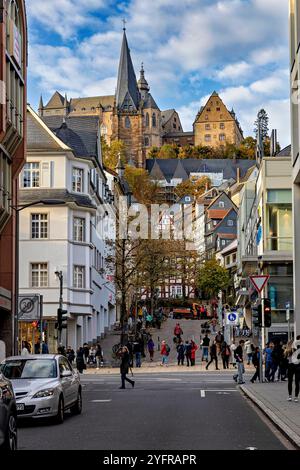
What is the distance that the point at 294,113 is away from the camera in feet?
135

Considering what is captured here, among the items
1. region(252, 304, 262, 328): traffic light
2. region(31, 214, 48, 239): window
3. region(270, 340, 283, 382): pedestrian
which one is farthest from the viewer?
region(31, 214, 48, 239): window

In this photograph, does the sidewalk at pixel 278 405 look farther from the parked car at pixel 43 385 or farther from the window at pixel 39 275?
the window at pixel 39 275

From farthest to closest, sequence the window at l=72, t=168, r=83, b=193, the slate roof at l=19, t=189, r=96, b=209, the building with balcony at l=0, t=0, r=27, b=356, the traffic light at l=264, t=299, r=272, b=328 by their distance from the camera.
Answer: the window at l=72, t=168, r=83, b=193 < the slate roof at l=19, t=189, r=96, b=209 < the building with balcony at l=0, t=0, r=27, b=356 < the traffic light at l=264, t=299, r=272, b=328

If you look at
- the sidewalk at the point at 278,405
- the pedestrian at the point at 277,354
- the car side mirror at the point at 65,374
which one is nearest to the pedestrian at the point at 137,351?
the pedestrian at the point at 277,354

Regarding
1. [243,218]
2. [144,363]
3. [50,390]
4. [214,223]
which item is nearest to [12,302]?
[144,363]

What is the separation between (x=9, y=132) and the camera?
40.5 meters

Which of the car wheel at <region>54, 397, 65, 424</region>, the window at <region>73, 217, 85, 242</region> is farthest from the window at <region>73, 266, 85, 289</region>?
the car wheel at <region>54, 397, 65, 424</region>

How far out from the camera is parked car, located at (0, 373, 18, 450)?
43.4 ft

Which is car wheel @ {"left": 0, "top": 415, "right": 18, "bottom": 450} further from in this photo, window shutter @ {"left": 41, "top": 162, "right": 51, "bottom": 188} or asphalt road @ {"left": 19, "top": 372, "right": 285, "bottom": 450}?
window shutter @ {"left": 41, "top": 162, "right": 51, "bottom": 188}

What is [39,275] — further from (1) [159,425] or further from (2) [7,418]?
(2) [7,418]

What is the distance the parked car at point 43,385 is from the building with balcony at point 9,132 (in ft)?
57.3

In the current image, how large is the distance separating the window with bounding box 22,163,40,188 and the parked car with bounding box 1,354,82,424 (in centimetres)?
3930

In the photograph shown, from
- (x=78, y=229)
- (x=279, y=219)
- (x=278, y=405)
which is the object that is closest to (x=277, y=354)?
(x=278, y=405)
